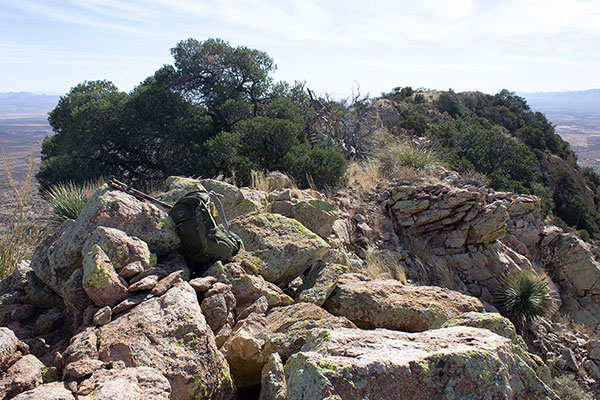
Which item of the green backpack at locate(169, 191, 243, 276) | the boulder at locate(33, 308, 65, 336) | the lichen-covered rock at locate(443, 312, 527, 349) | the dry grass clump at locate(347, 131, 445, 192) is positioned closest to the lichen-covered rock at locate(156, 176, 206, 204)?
the green backpack at locate(169, 191, 243, 276)

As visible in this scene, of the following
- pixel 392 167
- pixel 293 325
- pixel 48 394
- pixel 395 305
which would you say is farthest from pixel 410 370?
pixel 392 167

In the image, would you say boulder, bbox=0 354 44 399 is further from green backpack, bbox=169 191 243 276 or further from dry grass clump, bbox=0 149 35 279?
dry grass clump, bbox=0 149 35 279

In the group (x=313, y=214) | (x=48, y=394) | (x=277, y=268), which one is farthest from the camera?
(x=313, y=214)

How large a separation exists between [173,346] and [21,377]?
94 cm

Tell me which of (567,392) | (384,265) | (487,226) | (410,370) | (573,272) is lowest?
(573,272)

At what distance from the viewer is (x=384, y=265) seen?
7051 mm

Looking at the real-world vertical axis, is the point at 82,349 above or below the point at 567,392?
above

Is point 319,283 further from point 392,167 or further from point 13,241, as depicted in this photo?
point 392,167

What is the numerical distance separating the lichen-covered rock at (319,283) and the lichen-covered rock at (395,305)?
0.41ft

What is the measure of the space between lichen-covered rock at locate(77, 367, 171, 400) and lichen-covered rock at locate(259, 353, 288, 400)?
68 centimetres

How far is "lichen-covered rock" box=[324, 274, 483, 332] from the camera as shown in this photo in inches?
162

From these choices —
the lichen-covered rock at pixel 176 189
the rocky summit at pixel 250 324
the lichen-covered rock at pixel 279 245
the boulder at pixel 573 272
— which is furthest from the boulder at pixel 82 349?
the boulder at pixel 573 272

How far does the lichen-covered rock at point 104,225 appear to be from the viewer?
408 centimetres

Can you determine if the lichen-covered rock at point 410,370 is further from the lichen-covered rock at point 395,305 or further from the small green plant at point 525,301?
the small green plant at point 525,301
